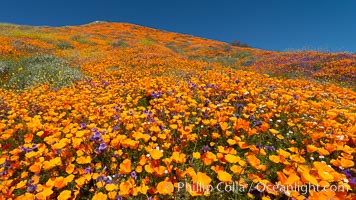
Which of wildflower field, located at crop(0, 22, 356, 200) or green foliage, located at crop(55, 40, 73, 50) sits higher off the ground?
green foliage, located at crop(55, 40, 73, 50)

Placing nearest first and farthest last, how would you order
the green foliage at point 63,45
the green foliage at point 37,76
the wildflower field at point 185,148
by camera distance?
the wildflower field at point 185,148 < the green foliage at point 37,76 < the green foliage at point 63,45

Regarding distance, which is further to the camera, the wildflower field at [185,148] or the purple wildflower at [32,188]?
the purple wildflower at [32,188]

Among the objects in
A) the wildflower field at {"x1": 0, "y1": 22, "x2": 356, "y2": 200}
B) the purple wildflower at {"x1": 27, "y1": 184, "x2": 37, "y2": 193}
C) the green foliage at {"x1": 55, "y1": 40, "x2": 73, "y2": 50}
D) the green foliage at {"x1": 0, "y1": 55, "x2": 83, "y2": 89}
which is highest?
the green foliage at {"x1": 55, "y1": 40, "x2": 73, "y2": 50}

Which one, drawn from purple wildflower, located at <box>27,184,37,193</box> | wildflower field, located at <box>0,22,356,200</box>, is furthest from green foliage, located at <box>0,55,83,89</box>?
purple wildflower, located at <box>27,184,37,193</box>

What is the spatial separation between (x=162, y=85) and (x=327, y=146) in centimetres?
529

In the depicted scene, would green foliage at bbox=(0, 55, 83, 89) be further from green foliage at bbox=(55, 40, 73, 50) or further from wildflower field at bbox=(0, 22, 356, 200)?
green foliage at bbox=(55, 40, 73, 50)

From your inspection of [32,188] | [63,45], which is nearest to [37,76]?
[32,188]

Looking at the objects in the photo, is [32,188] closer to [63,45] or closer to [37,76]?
[37,76]

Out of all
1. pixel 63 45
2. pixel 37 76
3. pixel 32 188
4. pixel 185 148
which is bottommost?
pixel 32 188

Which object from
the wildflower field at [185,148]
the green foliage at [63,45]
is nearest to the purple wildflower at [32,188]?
the wildflower field at [185,148]

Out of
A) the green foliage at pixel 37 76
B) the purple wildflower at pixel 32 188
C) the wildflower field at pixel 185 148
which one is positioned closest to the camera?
the wildflower field at pixel 185 148

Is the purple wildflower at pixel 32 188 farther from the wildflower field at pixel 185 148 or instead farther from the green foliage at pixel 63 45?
the green foliage at pixel 63 45

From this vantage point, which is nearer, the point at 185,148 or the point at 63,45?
the point at 185,148

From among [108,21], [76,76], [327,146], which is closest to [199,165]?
[327,146]
